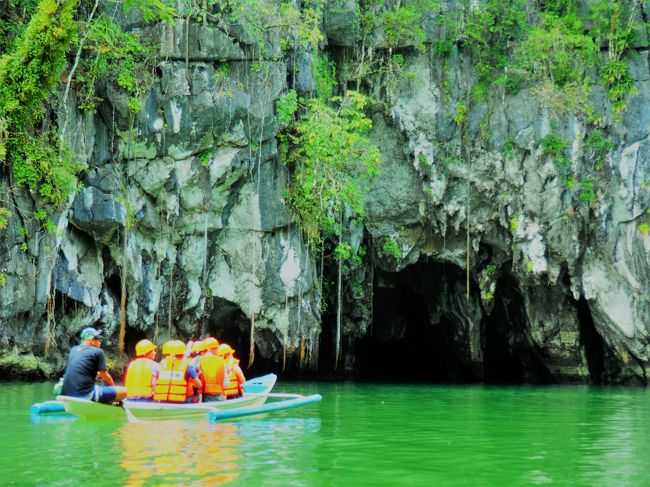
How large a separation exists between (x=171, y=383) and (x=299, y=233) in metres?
9.36

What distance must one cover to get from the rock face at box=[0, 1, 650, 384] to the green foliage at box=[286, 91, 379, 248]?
47cm

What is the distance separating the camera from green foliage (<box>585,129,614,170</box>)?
20.9 metres

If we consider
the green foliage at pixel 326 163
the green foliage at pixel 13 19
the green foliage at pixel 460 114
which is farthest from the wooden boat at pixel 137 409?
the green foliage at pixel 460 114

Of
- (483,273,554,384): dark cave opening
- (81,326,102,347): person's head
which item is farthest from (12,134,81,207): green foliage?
(483,273,554,384): dark cave opening

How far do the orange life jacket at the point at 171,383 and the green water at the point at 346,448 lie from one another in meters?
0.71

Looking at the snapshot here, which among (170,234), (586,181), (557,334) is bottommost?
(557,334)

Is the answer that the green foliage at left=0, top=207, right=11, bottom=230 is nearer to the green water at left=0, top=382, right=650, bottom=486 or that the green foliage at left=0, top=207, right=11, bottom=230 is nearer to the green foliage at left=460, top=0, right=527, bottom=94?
the green water at left=0, top=382, right=650, bottom=486

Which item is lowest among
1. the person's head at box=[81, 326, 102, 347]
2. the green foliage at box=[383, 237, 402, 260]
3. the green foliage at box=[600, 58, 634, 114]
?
the person's head at box=[81, 326, 102, 347]

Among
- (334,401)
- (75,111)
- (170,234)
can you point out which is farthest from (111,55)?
(334,401)

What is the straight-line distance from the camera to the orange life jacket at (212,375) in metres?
11.9

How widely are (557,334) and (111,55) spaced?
517 inches

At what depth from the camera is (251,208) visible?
1950 cm

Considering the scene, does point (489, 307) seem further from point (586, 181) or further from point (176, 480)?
point (176, 480)

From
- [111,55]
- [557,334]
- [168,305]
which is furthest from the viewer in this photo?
[557,334]
